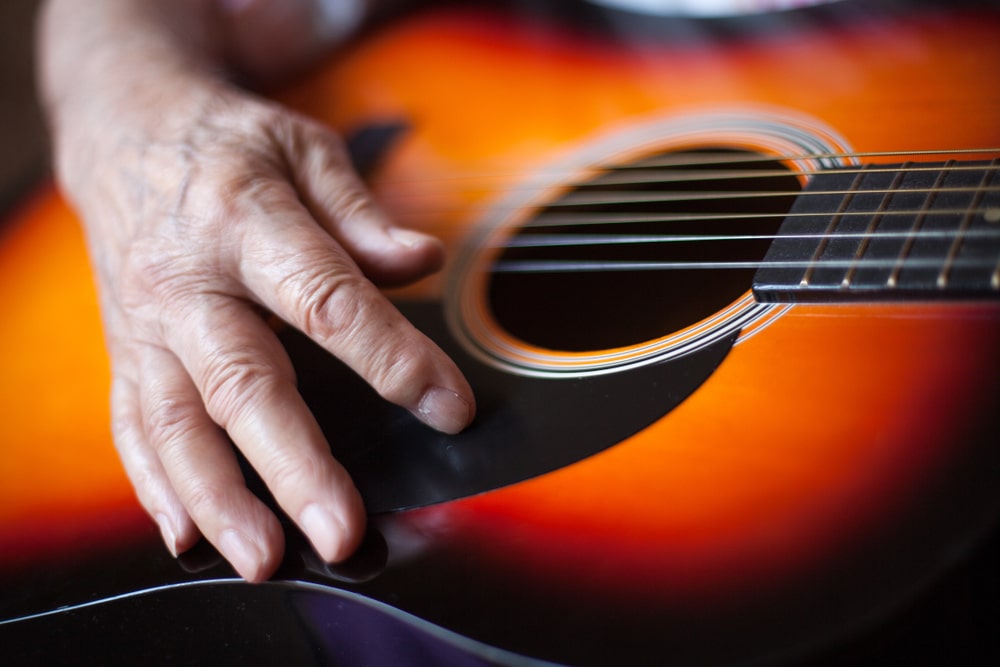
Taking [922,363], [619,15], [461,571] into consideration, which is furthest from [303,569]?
[619,15]

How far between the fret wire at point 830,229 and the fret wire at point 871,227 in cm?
2

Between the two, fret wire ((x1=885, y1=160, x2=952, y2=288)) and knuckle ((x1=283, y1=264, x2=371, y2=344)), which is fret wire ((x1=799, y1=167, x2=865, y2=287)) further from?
knuckle ((x1=283, y1=264, x2=371, y2=344))

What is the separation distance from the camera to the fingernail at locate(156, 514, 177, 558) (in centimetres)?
54

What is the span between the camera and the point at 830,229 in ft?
1.77

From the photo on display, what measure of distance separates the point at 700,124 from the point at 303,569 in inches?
21.0

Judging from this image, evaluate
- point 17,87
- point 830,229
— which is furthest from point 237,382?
point 17,87

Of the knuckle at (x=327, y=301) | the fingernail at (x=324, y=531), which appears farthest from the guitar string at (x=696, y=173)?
the fingernail at (x=324, y=531)

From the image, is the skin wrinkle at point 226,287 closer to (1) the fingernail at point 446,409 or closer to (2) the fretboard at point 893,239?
(1) the fingernail at point 446,409

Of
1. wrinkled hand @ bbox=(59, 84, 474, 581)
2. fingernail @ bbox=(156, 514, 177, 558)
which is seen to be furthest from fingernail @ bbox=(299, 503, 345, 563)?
fingernail @ bbox=(156, 514, 177, 558)

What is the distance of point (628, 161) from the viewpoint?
0.77 meters

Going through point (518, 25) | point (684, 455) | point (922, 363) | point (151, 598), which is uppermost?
point (518, 25)

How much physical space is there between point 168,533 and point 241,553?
0.08 metres

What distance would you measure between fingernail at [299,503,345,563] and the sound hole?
0.66ft

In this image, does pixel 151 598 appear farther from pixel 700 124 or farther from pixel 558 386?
pixel 700 124
